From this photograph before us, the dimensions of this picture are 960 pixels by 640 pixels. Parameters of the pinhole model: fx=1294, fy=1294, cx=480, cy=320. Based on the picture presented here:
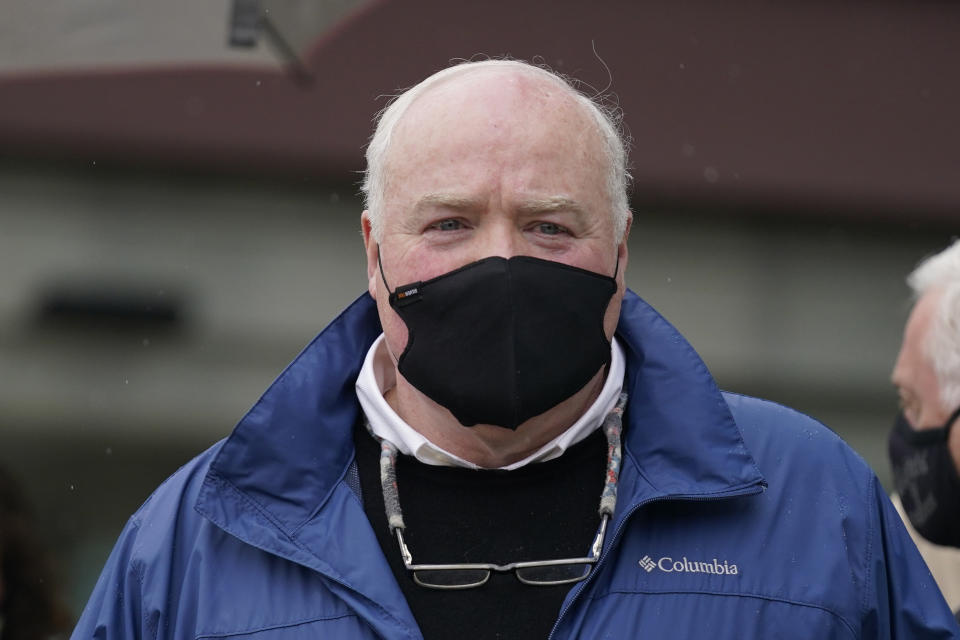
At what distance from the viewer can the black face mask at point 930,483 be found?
333 centimetres

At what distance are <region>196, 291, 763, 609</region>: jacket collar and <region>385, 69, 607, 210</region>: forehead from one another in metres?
0.39

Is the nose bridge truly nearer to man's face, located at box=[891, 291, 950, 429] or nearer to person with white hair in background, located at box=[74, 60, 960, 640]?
person with white hair in background, located at box=[74, 60, 960, 640]

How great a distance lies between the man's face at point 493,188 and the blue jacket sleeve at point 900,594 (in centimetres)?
66

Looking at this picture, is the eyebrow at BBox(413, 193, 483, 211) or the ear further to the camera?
the ear

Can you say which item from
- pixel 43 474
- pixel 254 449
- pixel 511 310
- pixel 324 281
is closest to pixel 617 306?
pixel 511 310

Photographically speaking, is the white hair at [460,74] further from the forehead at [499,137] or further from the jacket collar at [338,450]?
the jacket collar at [338,450]

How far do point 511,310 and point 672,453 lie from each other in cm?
44

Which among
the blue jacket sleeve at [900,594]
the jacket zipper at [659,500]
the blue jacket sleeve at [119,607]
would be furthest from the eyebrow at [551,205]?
the blue jacket sleeve at [119,607]

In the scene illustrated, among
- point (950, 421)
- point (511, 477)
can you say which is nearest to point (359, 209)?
point (950, 421)

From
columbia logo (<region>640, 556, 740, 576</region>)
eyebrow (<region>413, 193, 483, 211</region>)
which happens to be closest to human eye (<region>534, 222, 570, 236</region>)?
eyebrow (<region>413, 193, 483, 211</region>)

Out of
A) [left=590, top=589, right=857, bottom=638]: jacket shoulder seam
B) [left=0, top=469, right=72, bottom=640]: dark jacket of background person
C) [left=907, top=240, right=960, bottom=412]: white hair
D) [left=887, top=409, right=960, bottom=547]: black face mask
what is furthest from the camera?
[left=0, top=469, right=72, bottom=640]: dark jacket of background person

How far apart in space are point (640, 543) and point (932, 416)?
1392 millimetres

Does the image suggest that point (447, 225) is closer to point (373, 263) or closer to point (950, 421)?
point (373, 263)

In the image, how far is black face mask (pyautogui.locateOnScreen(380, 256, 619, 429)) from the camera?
239cm
